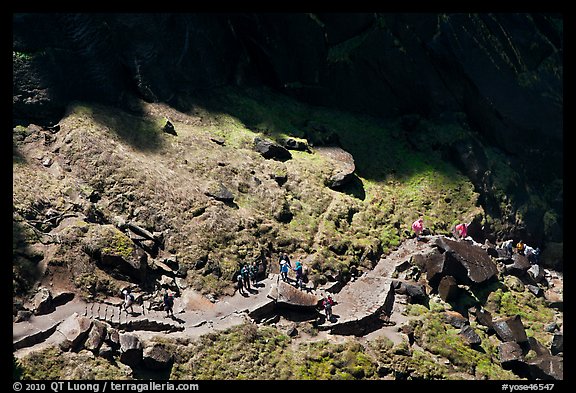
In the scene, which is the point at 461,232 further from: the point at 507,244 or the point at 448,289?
the point at 448,289

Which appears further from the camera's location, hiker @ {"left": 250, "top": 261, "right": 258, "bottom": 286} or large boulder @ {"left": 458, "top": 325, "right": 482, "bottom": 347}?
hiker @ {"left": 250, "top": 261, "right": 258, "bottom": 286}

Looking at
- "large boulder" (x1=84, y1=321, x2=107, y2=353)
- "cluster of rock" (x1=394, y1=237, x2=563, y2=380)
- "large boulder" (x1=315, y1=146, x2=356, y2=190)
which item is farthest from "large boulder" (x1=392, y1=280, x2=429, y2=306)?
"large boulder" (x1=84, y1=321, x2=107, y2=353)

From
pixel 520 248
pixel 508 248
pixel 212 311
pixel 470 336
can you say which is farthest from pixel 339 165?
pixel 212 311

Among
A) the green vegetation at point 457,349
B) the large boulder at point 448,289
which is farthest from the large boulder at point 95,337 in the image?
the large boulder at point 448,289

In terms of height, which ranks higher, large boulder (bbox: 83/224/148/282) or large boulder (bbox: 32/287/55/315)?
large boulder (bbox: 83/224/148/282)

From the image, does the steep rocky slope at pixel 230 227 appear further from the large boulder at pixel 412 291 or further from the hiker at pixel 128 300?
the hiker at pixel 128 300

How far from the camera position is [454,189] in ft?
160

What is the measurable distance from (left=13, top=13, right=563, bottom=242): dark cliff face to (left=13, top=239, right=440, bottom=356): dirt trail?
1419 centimetres

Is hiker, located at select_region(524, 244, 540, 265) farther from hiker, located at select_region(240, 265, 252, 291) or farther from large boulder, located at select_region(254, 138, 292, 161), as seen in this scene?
hiker, located at select_region(240, 265, 252, 291)

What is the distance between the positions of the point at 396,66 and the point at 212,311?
2553 centimetres

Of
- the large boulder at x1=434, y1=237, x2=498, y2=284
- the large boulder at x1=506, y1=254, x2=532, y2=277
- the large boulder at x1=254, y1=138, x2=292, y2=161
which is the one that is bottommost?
the large boulder at x1=434, y1=237, x2=498, y2=284

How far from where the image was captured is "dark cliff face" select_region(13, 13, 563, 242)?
47281 mm

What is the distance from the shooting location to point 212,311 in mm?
35875

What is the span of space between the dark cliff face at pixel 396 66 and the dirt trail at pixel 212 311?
14187mm
